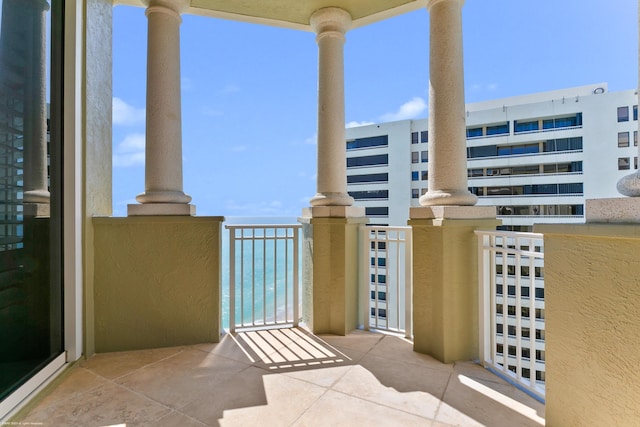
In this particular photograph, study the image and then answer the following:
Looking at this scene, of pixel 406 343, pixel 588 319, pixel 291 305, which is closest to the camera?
pixel 588 319

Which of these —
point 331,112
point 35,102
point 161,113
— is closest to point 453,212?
point 331,112

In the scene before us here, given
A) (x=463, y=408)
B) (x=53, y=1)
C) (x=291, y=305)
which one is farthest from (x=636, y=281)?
(x=53, y=1)

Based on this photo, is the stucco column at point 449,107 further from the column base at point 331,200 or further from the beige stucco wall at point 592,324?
the beige stucco wall at point 592,324

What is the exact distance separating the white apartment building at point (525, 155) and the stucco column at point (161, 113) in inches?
646

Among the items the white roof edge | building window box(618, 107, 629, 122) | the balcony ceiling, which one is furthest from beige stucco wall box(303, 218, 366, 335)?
building window box(618, 107, 629, 122)

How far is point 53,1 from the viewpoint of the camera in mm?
2166

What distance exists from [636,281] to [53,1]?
3872mm

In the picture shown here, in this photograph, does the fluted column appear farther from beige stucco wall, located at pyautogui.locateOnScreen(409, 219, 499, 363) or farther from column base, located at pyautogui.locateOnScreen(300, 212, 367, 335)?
column base, located at pyautogui.locateOnScreen(300, 212, 367, 335)

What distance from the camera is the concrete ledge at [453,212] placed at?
2322 millimetres

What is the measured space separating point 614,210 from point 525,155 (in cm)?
2628

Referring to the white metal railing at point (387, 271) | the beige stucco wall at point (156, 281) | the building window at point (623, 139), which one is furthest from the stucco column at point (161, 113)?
the building window at point (623, 139)

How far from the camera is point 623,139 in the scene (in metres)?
20.6

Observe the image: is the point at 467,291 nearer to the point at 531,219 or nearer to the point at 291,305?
the point at 291,305

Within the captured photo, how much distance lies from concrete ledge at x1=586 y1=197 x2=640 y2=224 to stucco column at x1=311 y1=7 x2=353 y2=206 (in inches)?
78.7
